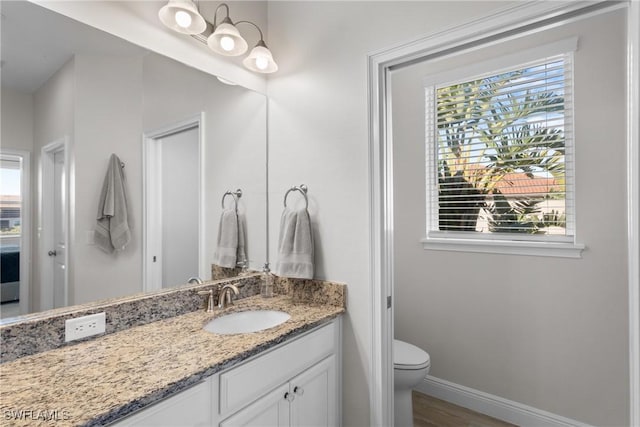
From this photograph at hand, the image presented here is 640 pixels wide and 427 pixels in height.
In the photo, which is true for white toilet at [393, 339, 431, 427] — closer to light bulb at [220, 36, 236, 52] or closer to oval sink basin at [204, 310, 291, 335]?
oval sink basin at [204, 310, 291, 335]

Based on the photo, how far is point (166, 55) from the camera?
59.1 inches

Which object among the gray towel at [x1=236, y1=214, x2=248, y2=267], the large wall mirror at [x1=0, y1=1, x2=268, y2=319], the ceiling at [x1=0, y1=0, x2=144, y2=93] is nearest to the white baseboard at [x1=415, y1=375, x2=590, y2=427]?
the gray towel at [x1=236, y1=214, x2=248, y2=267]

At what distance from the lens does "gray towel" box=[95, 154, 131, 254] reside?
132cm

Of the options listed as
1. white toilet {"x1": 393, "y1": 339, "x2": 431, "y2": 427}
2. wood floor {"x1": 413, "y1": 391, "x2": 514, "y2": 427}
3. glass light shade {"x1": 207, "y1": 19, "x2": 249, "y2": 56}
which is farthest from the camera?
wood floor {"x1": 413, "y1": 391, "x2": 514, "y2": 427}

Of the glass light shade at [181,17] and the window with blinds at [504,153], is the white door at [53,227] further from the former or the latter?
the window with blinds at [504,153]

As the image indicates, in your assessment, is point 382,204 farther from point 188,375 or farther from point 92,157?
point 92,157

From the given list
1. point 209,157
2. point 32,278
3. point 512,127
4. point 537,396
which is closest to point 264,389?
point 32,278

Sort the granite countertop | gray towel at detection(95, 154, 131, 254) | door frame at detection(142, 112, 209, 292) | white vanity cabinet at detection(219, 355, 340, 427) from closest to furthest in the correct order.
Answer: the granite countertop < white vanity cabinet at detection(219, 355, 340, 427) < gray towel at detection(95, 154, 131, 254) < door frame at detection(142, 112, 209, 292)

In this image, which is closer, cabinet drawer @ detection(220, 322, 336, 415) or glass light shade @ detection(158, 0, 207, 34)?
cabinet drawer @ detection(220, 322, 336, 415)

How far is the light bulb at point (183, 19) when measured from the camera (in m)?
1.41

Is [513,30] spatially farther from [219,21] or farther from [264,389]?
[264,389]

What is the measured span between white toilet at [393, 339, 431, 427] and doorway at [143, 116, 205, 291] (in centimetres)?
121

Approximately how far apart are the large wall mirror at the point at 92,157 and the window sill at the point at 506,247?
152 centimetres

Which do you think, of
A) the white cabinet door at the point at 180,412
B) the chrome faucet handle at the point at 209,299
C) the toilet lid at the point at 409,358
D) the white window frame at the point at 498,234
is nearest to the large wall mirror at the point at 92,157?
the chrome faucet handle at the point at 209,299
